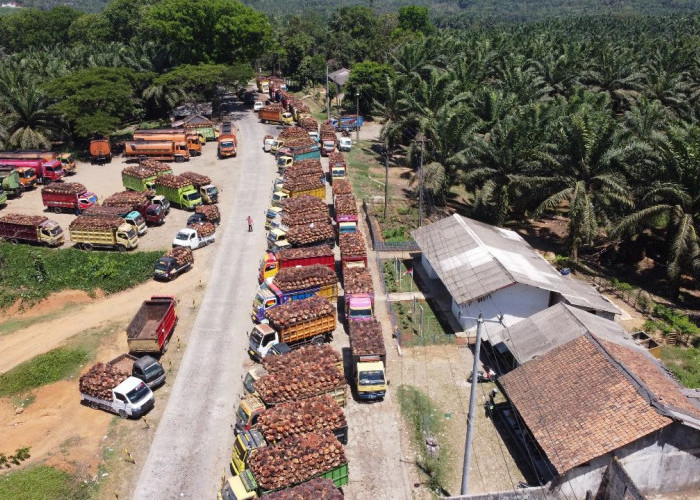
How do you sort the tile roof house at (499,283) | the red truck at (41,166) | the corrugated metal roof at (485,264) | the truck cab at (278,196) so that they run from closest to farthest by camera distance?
the tile roof house at (499,283)
the corrugated metal roof at (485,264)
the truck cab at (278,196)
the red truck at (41,166)

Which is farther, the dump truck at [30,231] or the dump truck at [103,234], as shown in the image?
the dump truck at [30,231]

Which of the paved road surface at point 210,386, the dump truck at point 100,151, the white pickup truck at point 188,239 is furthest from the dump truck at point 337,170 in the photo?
the dump truck at point 100,151

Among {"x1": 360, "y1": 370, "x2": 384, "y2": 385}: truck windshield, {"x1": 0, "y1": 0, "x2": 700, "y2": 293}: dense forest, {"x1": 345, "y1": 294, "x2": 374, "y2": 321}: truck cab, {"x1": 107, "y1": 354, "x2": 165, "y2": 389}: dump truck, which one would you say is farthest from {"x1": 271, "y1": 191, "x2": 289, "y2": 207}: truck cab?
{"x1": 360, "y1": 370, "x2": 384, "y2": 385}: truck windshield

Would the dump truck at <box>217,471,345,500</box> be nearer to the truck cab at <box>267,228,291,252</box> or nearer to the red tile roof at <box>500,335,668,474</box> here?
the red tile roof at <box>500,335,668,474</box>

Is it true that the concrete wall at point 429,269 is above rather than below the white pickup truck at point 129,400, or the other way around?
above

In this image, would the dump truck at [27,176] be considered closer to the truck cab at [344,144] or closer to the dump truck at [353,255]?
the truck cab at [344,144]

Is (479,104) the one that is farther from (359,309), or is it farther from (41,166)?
(41,166)

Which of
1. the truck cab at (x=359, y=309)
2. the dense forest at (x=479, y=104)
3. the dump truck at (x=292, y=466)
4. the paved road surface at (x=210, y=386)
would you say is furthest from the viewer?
the dense forest at (x=479, y=104)

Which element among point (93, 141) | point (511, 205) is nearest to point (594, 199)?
point (511, 205)
